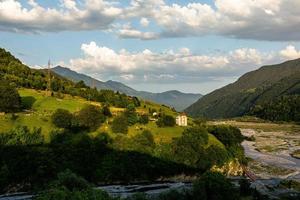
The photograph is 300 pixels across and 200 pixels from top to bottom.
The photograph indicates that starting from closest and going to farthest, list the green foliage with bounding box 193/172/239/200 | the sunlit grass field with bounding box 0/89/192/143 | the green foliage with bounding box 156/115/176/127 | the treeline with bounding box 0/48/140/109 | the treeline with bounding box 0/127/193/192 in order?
1. the green foliage with bounding box 193/172/239/200
2. the treeline with bounding box 0/127/193/192
3. the sunlit grass field with bounding box 0/89/192/143
4. the green foliage with bounding box 156/115/176/127
5. the treeline with bounding box 0/48/140/109

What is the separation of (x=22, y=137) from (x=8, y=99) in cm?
1667

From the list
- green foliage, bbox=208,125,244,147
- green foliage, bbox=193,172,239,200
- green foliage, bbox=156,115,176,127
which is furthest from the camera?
green foliage, bbox=208,125,244,147

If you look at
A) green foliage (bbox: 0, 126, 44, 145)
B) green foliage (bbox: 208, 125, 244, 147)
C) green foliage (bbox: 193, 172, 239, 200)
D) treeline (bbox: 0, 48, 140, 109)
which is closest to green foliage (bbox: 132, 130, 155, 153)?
green foliage (bbox: 0, 126, 44, 145)

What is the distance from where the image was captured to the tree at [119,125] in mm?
124438

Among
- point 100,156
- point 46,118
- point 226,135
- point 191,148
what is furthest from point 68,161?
point 226,135

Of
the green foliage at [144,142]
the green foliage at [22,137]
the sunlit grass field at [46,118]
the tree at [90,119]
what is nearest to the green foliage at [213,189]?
the green foliage at [144,142]

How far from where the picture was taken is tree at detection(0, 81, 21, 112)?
411ft

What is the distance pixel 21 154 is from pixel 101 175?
18.1 m

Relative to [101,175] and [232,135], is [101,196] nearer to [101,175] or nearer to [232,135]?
[101,175]

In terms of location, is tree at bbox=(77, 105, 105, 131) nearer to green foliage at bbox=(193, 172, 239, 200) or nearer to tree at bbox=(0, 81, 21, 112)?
tree at bbox=(0, 81, 21, 112)

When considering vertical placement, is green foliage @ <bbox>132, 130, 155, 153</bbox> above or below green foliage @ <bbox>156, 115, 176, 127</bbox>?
below

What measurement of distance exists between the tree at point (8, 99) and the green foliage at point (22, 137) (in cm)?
1189

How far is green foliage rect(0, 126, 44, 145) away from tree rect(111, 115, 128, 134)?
18.1m

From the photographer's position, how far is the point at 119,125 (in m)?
125
